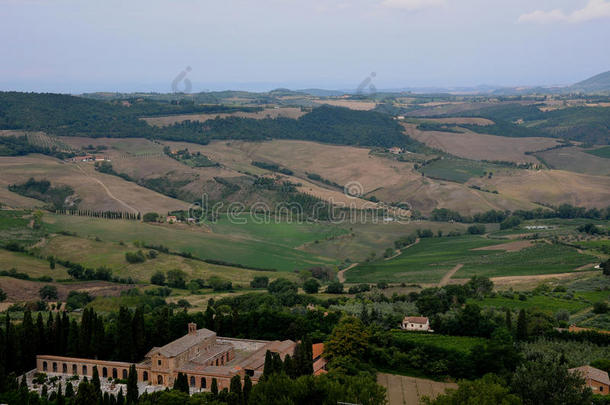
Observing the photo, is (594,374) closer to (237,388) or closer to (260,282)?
(237,388)

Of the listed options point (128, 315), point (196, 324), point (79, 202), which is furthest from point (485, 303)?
point (79, 202)

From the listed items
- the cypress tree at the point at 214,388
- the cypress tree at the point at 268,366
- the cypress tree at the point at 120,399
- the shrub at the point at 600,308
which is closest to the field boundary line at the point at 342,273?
the shrub at the point at 600,308

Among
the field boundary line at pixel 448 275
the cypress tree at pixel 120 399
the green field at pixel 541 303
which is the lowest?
the field boundary line at pixel 448 275

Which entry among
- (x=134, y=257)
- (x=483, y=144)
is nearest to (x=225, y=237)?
(x=134, y=257)

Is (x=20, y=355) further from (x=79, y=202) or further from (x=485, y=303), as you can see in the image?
(x=79, y=202)

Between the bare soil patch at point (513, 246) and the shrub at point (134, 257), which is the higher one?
the shrub at point (134, 257)

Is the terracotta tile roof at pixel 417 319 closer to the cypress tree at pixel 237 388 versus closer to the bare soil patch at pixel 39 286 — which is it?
the cypress tree at pixel 237 388
